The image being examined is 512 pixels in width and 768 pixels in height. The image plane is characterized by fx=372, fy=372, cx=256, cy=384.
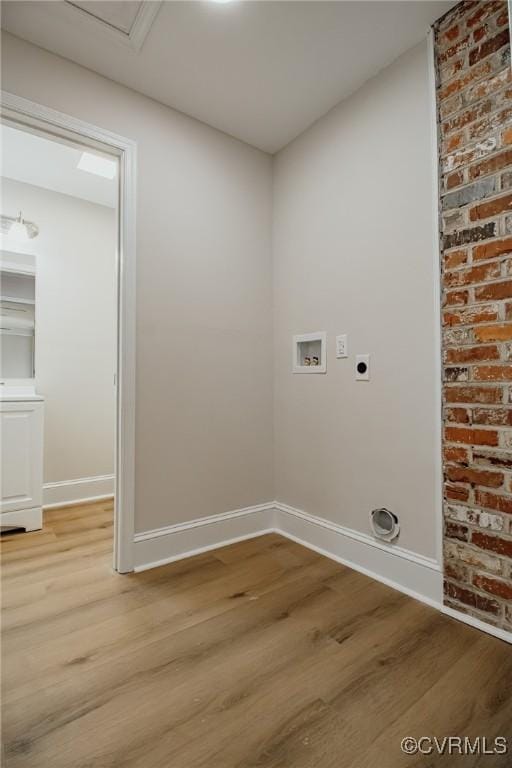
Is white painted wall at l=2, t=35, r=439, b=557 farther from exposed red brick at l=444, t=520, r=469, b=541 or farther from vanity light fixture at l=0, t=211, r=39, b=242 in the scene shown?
vanity light fixture at l=0, t=211, r=39, b=242

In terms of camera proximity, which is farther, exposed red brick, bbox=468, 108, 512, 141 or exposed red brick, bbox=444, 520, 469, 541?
exposed red brick, bbox=444, 520, 469, 541

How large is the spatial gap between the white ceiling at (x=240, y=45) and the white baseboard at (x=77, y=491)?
2827mm

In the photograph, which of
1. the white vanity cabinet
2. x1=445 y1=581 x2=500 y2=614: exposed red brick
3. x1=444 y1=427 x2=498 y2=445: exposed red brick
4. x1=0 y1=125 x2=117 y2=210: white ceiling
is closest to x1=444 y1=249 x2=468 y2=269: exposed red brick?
x1=444 y1=427 x2=498 y2=445: exposed red brick

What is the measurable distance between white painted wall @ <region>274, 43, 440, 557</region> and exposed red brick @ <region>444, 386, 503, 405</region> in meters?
0.07

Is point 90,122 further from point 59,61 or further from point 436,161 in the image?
point 436,161

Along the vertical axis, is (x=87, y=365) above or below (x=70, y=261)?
below

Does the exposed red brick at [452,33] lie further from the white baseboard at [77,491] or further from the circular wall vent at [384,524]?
the white baseboard at [77,491]

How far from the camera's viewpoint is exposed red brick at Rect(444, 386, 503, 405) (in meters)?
1.46

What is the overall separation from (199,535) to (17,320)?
7.36 feet

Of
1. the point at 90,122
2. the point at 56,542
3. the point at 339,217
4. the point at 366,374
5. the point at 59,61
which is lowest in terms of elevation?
the point at 56,542

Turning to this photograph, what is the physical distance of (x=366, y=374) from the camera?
195 cm

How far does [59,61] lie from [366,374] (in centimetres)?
214

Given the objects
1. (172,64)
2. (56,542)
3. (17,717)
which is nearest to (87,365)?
(56,542)

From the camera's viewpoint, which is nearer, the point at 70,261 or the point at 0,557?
the point at 0,557
